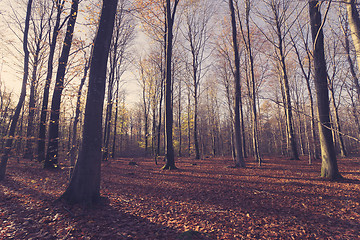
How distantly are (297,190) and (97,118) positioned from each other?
724 cm

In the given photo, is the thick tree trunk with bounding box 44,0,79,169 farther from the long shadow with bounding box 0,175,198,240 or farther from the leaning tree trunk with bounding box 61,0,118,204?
the leaning tree trunk with bounding box 61,0,118,204

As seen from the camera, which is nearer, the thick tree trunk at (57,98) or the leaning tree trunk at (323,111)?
the leaning tree trunk at (323,111)

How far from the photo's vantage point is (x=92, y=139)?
4367mm

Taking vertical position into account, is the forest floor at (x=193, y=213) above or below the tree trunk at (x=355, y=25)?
below

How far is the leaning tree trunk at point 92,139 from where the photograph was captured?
14.0 ft

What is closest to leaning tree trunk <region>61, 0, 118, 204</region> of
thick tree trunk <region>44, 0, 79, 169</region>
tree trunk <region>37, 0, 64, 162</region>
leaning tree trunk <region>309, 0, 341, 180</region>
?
thick tree trunk <region>44, 0, 79, 169</region>

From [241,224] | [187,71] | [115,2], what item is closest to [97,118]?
[115,2]

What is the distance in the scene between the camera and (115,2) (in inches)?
196

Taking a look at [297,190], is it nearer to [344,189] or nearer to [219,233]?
[344,189]

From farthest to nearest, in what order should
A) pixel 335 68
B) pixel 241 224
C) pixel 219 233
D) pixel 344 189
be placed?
pixel 335 68
pixel 344 189
pixel 241 224
pixel 219 233

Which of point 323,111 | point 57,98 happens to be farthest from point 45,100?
point 323,111

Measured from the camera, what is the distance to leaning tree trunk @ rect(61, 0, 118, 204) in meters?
4.27

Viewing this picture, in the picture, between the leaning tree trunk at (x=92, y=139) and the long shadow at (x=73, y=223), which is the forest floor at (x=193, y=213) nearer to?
the long shadow at (x=73, y=223)

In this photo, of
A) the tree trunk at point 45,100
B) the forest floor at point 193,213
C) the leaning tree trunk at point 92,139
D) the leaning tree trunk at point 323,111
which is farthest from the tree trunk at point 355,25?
the tree trunk at point 45,100
